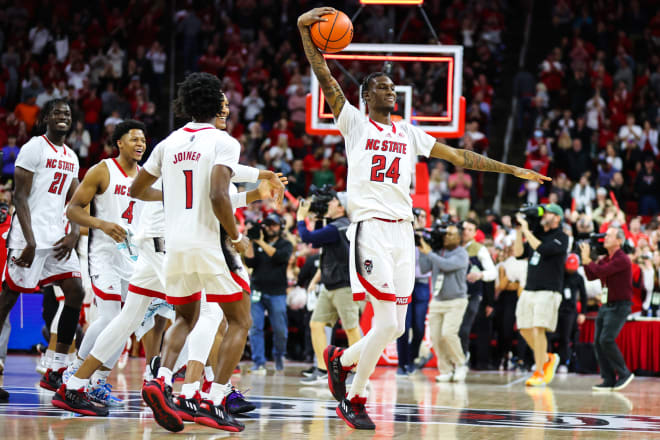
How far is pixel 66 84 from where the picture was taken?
2188 cm

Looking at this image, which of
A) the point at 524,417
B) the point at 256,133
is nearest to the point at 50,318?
the point at 524,417

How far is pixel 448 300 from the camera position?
1231cm

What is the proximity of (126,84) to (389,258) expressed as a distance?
16780 millimetres

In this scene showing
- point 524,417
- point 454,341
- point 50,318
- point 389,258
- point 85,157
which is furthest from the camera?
point 85,157

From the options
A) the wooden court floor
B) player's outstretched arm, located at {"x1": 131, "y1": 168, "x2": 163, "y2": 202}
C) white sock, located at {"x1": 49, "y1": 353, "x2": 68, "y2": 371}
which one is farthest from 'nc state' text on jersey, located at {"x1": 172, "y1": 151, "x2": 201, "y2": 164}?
white sock, located at {"x1": 49, "y1": 353, "x2": 68, "y2": 371}

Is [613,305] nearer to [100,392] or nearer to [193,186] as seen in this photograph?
[100,392]

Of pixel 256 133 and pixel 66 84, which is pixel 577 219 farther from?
pixel 66 84

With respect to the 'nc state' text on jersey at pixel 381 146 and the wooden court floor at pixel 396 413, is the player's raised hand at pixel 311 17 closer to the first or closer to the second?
the 'nc state' text on jersey at pixel 381 146

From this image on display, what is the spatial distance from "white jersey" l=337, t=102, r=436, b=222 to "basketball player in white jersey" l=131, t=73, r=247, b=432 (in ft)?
3.57

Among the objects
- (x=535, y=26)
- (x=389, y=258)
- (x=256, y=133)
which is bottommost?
(x=389, y=258)

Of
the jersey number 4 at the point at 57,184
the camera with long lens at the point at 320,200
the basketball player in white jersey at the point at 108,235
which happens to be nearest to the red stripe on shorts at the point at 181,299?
the basketball player in white jersey at the point at 108,235

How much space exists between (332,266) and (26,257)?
407 centimetres

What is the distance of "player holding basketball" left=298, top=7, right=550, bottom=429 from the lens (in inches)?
266

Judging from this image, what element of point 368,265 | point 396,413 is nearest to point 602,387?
point 396,413
